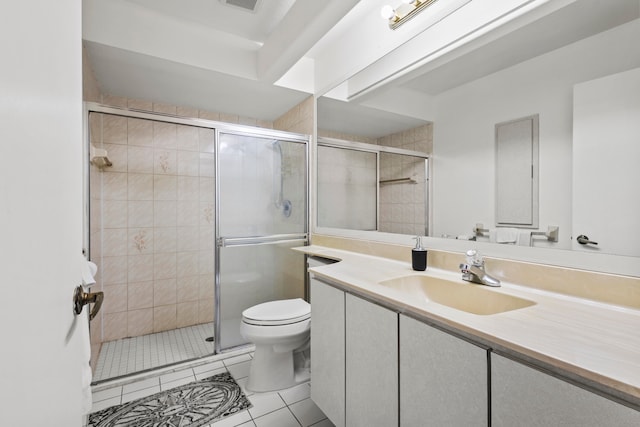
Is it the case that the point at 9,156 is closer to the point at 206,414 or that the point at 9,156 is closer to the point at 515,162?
the point at 515,162

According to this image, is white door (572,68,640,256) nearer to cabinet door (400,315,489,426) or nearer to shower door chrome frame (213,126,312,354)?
cabinet door (400,315,489,426)

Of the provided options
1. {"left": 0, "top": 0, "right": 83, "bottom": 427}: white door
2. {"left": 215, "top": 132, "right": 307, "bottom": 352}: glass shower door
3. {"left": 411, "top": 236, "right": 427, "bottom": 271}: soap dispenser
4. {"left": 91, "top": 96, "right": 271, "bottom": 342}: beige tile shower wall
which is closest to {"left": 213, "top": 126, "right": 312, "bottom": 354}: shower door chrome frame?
{"left": 215, "top": 132, "right": 307, "bottom": 352}: glass shower door

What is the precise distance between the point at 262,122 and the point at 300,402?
2692 millimetres

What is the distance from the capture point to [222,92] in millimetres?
2506

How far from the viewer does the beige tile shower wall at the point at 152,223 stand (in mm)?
2527

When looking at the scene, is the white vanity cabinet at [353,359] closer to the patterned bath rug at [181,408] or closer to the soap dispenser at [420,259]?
the soap dispenser at [420,259]

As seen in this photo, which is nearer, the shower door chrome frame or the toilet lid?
the toilet lid

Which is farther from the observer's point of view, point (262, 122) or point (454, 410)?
point (262, 122)

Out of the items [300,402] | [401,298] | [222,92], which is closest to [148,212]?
[222,92]

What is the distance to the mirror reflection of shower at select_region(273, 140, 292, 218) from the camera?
96.3 inches

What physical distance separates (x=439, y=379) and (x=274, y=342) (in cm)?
117

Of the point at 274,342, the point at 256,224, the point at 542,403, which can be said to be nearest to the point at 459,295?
Result: the point at 542,403

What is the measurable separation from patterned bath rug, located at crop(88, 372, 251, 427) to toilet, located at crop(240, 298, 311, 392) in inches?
6.1

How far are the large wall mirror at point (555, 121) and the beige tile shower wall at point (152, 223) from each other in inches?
88.3
